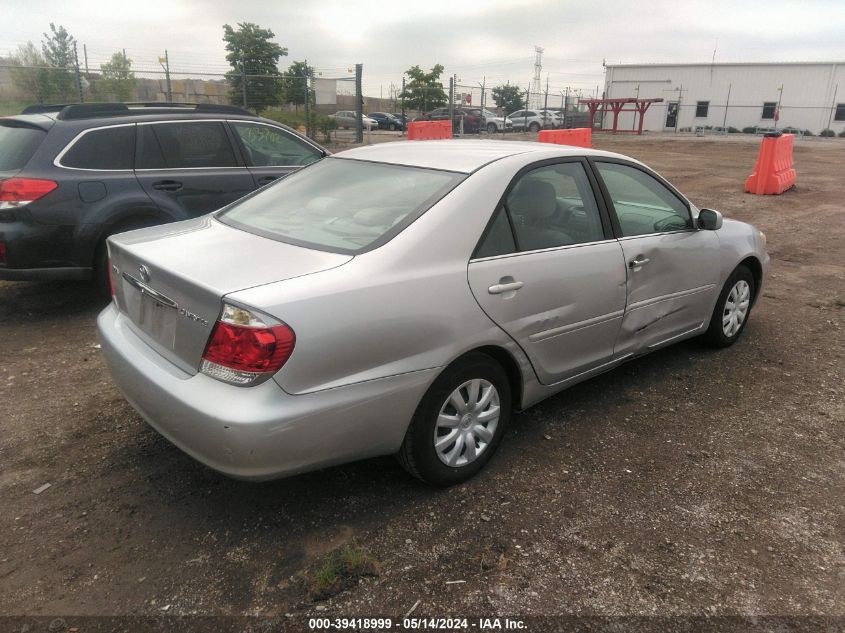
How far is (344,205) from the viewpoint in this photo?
3.18m

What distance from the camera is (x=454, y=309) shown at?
2.72m

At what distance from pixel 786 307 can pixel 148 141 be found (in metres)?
5.97

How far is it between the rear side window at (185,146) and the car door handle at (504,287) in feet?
12.6

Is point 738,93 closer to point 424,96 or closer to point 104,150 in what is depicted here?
point 424,96

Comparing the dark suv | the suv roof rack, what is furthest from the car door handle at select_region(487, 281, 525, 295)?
the suv roof rack

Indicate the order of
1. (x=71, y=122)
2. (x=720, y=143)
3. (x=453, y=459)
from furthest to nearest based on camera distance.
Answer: (x=720, y=143)
(x=71, y=122)
(x=453, y=459)

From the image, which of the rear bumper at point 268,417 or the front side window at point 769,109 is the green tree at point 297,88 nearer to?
→ the rear bumper at point 268,417

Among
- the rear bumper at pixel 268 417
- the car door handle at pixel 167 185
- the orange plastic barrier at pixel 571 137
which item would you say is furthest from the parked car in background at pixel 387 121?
the rear bumper at pixel 268 417

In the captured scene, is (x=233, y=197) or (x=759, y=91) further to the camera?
(x=759, y=91)

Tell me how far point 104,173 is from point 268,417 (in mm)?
3805

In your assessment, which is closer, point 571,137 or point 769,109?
point 571,137

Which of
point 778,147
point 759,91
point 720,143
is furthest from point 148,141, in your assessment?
point 759,91

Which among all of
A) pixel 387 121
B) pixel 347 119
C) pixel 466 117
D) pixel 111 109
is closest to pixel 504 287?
pixel 111 109

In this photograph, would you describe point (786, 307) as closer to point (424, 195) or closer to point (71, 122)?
point (424, 195)
